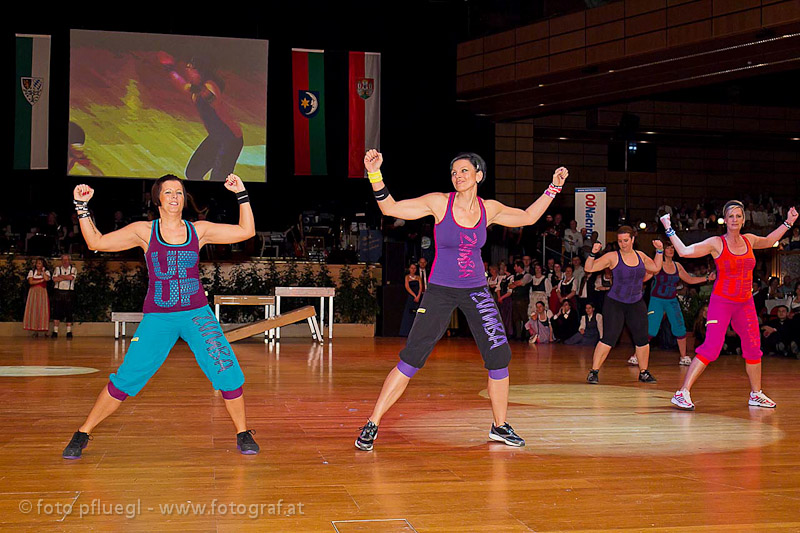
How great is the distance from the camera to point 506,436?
4984mm

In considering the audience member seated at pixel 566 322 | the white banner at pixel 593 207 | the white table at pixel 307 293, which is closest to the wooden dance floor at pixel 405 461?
the audience member seated at pixel 566 322

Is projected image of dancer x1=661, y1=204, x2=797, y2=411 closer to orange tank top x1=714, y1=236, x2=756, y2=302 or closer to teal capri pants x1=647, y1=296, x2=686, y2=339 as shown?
orange tank top x1=714, y1=236, x2=756, y2=302

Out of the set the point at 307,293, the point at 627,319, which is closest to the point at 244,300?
the point at 307,293

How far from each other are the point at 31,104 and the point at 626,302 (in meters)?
13.3

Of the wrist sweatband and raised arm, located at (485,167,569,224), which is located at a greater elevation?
the wrist sweatband

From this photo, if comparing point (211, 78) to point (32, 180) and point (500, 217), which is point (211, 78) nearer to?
point (32, 180)

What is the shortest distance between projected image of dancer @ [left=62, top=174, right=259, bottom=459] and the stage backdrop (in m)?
12.8

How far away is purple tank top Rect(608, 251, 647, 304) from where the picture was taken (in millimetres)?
8484

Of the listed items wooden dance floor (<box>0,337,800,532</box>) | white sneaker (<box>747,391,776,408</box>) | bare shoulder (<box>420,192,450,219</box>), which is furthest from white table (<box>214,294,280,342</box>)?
bare shoulder (<box>420,192,450,219</box>)

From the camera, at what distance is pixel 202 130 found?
56.0 feet

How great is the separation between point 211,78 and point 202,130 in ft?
3.64

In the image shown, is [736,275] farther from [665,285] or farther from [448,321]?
[665,285]

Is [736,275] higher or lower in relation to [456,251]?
lower

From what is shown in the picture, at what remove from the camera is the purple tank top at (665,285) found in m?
10.0
